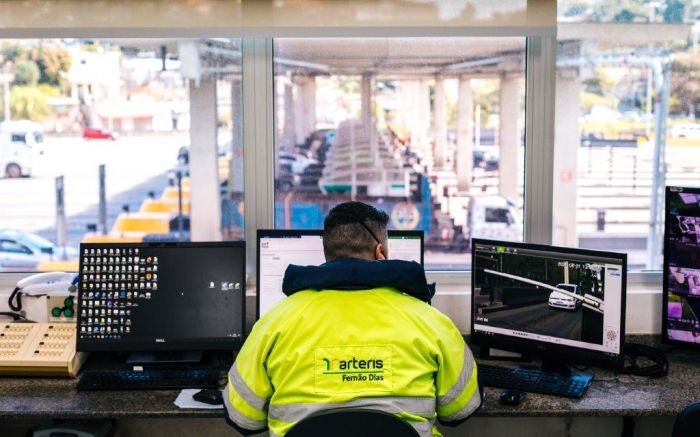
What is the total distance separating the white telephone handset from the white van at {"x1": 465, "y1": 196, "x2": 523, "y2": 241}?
1629 mm

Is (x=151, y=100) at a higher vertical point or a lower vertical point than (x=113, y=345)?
higher

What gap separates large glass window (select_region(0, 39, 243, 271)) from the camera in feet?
12.1

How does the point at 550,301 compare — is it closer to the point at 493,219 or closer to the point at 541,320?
the point at 541,320

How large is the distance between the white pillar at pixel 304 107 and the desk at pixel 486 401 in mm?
1293

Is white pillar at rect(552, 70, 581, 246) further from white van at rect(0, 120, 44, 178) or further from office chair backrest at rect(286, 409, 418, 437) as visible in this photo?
white van at rect(0, 120, 44, 178)

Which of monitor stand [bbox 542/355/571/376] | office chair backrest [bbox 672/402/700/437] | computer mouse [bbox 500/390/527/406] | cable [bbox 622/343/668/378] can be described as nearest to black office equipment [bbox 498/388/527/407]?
computer mouse [bbox 500/390/527/406]

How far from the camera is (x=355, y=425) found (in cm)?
199

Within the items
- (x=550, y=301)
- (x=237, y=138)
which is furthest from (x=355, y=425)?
(x=237, y=138)

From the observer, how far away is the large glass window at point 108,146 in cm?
370

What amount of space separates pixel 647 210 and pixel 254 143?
1.78 m

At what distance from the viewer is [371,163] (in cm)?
391

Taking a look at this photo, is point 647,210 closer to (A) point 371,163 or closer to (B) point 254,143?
(A) point 371,163

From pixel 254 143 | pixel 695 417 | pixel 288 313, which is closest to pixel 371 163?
pixel 254 143

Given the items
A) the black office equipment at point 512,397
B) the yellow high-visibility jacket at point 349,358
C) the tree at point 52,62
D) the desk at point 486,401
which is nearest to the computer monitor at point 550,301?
the desk at point 486,401
